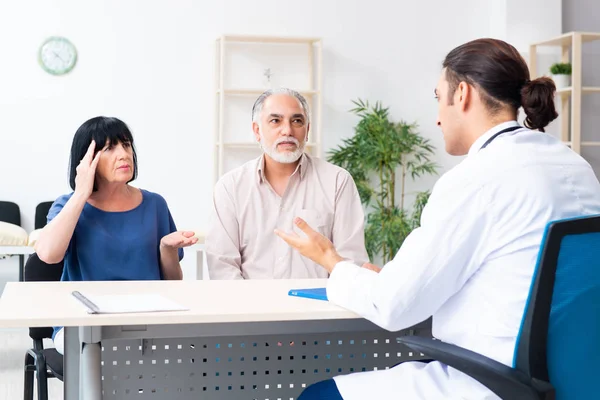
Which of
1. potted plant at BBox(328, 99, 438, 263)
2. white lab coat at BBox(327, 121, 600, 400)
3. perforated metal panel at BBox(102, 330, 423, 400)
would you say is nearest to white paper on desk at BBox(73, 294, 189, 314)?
perforated metal panel at BBox(102, 330, 423, 400)

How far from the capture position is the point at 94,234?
8.39 feet

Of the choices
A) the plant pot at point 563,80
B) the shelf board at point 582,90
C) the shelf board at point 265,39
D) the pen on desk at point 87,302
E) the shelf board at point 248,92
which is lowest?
the pen on desk at point 87,302

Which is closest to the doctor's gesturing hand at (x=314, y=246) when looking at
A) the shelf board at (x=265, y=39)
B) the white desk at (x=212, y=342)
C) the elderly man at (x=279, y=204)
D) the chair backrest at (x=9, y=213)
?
the white desk at (x=212, y=342)

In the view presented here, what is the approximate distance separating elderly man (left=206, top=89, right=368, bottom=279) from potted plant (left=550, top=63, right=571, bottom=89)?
4155 mm

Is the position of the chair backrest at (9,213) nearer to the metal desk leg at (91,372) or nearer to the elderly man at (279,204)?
the elderly man at (279,204)

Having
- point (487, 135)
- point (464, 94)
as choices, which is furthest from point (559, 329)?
point (464, 94)

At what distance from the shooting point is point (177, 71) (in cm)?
639

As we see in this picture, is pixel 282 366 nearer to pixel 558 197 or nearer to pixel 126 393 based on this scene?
pixel 126 393

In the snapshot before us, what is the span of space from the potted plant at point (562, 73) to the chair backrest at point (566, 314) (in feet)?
17.9

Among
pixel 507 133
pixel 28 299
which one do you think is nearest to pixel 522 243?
pixel 507 133

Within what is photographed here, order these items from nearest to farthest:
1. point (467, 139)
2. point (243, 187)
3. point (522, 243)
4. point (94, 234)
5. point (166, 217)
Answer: point (522, 243)
point (467, 139)
point (94, 234)
point (166, 217)
point (243, 187)

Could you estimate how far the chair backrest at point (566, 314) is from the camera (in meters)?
1.41

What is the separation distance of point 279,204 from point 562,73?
4.42 metres

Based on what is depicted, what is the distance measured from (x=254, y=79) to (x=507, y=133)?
5.06 m
